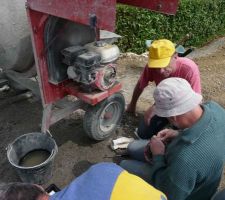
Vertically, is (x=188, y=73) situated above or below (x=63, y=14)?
below

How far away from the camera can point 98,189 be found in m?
1.64

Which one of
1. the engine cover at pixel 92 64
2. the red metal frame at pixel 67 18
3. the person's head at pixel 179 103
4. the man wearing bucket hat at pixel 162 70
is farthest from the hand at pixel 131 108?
the person's head at pixel 179 103

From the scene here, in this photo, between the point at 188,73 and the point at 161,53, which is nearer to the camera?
the point at 161,53

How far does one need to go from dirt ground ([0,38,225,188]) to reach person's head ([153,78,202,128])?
1.53 metres

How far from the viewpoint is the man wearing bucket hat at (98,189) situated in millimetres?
1567

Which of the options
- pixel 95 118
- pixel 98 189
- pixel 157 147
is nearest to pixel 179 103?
pixel 157 147

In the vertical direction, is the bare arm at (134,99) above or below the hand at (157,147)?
below

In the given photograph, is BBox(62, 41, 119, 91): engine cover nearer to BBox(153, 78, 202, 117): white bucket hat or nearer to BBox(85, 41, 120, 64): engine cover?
BBox(85, 41, 120, 64): engine cover

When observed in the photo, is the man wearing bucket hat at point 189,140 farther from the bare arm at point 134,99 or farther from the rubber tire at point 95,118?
the bare arm at point 134,99

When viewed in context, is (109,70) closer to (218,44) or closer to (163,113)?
→ (163,113)

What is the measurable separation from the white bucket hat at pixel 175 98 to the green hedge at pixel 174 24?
3890 millimetres

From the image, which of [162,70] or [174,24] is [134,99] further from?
[174,24]

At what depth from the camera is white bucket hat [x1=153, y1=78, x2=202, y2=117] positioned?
228cm

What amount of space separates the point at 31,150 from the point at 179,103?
197cm
